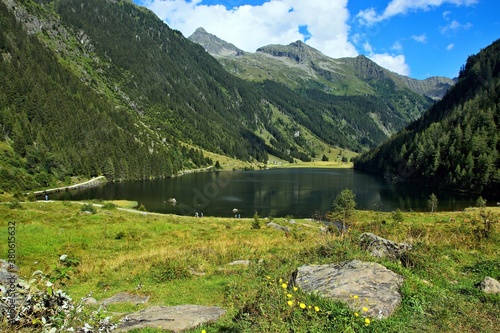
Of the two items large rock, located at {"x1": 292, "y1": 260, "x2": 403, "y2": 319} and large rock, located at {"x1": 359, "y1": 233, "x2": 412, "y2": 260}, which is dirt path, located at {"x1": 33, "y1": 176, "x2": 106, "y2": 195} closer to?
large rock, located at {"x1": 359, "y1": 233, "x2": 412, "y2": 260}

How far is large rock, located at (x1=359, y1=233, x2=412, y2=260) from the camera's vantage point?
44.2 ft

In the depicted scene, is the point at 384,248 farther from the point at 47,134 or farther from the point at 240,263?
the point at 47,134

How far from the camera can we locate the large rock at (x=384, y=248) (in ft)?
44.2

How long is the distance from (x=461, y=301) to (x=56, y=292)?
36.7 ft

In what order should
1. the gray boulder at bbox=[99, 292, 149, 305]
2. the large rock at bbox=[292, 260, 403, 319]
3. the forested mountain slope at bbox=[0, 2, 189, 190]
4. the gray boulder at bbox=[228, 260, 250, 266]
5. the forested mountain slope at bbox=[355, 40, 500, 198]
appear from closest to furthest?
the large rock at bbox=[292, 260, 403, 319] → the gray boulder at bbox=[99, 292, 149, 305] → the gray boulder at bbox=[228, 260, 250, 266] → the forested mountain slope at bbox=[355, 40, 500, 198] → the forested mountain slope at bbox=[0, 2, 189, 190]

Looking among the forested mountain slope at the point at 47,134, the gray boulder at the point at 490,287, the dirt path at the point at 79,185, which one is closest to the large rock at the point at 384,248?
the gray boulder at the point at 490,287

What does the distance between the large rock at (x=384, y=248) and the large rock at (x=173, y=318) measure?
25.4 ft

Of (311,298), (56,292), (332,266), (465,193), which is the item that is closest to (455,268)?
(332,266)

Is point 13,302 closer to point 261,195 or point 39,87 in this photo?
point 261,195

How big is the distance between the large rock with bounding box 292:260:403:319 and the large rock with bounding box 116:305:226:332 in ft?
9.73

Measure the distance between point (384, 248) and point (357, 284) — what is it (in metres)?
5.53

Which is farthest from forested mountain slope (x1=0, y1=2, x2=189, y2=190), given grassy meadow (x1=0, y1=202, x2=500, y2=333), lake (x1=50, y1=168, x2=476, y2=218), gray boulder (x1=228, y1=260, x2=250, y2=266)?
gray boulder (x1=228, y1=260, x2=250, y2=266)

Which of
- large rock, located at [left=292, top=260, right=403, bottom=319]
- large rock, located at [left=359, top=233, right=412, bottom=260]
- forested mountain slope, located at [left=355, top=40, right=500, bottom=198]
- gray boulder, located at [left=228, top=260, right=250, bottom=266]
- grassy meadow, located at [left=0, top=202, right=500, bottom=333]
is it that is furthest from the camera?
forested mountain slope, located at [left=355, top=40, right=500, bottom=198]

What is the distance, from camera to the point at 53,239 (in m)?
24.5
